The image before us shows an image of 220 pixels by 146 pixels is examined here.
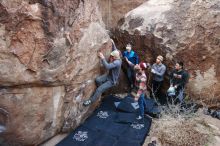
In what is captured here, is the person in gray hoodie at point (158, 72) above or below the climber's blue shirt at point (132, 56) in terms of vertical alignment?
below

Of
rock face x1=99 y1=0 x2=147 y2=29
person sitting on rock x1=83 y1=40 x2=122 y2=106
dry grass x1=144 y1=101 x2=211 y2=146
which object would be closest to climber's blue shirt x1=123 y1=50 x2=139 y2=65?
person sitting on rock x1=83 y1=40 x2=122 y2=106

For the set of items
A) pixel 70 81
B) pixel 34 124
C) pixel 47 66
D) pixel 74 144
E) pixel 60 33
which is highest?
pixel 60 33

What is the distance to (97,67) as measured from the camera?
695 cm

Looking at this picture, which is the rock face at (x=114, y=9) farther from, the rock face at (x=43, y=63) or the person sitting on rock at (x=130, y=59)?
the rock face at (x=43, y=63)

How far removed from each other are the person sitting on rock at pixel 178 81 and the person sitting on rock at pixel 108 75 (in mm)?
1268

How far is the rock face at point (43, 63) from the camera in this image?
5.35 m

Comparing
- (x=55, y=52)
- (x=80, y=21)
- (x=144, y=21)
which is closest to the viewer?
(x=55, y=52)

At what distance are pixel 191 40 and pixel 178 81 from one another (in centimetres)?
104

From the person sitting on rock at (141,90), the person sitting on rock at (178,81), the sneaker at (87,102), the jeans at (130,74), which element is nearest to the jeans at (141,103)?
the person sitting on rock at (141,90)

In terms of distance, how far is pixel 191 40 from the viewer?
294 inches

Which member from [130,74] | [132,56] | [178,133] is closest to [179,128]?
[178,133]

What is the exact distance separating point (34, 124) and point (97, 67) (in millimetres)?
1846

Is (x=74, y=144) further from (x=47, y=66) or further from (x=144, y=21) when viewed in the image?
(x=144, y=21)

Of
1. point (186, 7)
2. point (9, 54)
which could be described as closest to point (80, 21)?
point (9, 54)
